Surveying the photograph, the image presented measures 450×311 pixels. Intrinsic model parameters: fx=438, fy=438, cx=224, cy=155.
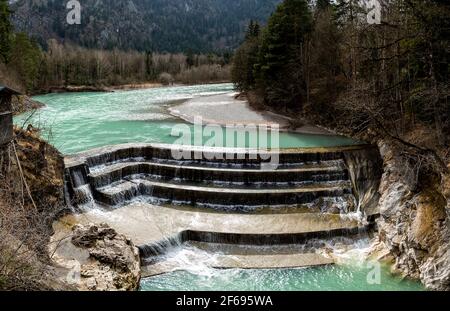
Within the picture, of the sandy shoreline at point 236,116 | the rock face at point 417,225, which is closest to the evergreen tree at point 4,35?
the sandy shoreline at point 236,116

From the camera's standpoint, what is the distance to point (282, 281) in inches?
535

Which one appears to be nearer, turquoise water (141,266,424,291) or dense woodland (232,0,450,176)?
turquoise water (141,266,424,291)

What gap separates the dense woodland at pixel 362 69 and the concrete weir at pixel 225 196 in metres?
2.87

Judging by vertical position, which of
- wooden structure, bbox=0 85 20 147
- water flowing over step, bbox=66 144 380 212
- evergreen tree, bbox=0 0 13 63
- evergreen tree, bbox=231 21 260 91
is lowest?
water flowing over step, bbox=66 144 380 212

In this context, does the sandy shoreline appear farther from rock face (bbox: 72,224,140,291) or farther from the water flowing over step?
rock face (bbox: 72,224,140,291)

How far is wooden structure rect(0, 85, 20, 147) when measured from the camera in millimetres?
14367

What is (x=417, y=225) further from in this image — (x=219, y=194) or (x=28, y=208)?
(x=28, y=208)

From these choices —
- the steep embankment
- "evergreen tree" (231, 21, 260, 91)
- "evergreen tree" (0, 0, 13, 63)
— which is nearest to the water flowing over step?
the steep embankment

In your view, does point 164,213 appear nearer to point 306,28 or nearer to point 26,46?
point 306,28

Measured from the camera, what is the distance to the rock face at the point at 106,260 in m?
11.9

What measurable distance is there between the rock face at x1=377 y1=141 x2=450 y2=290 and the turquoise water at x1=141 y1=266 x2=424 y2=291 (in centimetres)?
66

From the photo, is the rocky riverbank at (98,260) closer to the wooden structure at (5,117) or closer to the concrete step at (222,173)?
the wooden structure at (5,117)

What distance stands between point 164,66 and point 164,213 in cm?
10696

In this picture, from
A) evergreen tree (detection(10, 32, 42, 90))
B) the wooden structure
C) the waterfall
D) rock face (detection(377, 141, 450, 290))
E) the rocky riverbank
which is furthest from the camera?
evergreen tree (detection(10, 32, 42, 90))
